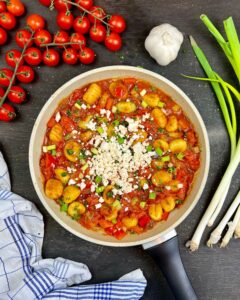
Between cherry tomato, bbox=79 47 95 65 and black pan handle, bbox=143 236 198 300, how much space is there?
1.23 m

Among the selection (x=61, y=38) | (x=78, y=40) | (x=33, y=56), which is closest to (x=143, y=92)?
(x=78, y=40)

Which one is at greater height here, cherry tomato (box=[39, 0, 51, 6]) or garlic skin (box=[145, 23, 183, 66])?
garlic skin (box=[145, 23, 183, 66])

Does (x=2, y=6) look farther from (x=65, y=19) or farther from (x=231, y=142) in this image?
(x=231, y=142)

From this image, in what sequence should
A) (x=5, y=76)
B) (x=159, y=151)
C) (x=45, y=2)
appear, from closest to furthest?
(x=159, y=151) < (x=5, y=76) < (x=45, y=2)

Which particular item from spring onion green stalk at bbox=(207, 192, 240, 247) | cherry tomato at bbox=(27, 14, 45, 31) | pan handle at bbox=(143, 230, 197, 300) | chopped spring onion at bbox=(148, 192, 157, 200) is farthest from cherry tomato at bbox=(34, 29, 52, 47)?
spring onion green stalk at bbox=(207, 192, 240, 247)

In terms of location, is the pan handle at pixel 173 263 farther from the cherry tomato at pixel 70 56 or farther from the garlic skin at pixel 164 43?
the cherry tomato at pixel 70 56

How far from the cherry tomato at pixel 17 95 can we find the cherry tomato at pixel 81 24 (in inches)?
21.4

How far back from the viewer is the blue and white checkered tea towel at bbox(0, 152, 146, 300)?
2791 millimetres

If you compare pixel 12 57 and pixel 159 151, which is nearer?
pixel 159 151

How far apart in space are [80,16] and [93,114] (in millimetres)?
698

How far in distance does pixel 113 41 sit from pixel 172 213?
3.78 ft

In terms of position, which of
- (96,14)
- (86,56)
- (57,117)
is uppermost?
(96,14)

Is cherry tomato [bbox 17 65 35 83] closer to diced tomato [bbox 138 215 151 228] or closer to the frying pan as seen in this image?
the frying pan

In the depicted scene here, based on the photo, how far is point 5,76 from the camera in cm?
284
